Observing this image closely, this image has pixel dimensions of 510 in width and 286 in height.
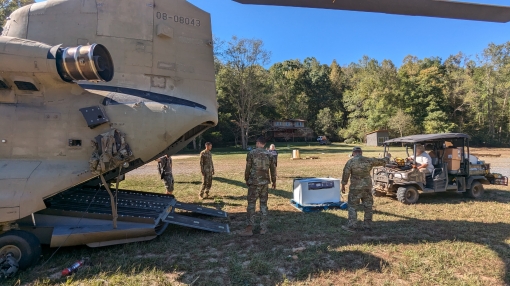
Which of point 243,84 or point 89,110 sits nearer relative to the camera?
point 89,110

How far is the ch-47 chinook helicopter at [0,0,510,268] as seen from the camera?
4.36 meters

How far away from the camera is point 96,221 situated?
496 cm

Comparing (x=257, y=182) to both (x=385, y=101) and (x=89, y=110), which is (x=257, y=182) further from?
(x=385, y=101)

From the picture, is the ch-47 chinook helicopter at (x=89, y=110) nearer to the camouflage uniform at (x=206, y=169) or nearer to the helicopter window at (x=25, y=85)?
the helicopter window at (x=25, y=85)

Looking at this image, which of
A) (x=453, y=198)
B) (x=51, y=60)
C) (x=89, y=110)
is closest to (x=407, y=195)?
(x=453, y=198)

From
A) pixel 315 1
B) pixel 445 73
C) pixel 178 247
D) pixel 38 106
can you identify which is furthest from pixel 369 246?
pixel 445 73

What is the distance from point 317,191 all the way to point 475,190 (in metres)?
5.78

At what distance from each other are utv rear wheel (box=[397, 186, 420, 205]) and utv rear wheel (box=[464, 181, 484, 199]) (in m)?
2.22

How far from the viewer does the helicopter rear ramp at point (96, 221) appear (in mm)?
4566

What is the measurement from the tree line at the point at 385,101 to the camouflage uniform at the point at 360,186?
3365 cm

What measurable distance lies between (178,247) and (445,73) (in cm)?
6906

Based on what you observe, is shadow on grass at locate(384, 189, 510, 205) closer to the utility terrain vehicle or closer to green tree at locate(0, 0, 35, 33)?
the utility terrain vehicle

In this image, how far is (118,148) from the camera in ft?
15.5

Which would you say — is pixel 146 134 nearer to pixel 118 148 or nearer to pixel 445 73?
pixel 118 148
